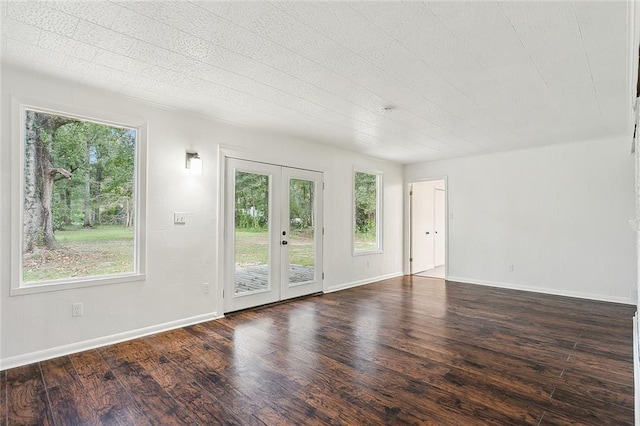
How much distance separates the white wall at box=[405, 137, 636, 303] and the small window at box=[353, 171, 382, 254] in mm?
1422

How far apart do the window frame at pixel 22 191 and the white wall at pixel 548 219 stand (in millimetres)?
5556

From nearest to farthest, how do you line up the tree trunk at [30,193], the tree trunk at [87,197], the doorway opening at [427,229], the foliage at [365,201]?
1. the tree trunk at [30,193]
2. the tree trunk at [87,197]
3. the foliage at [365,201]
4. the doorway opening at [427,229]

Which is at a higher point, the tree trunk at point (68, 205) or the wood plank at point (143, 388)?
the tree trunk at point (68, 205)

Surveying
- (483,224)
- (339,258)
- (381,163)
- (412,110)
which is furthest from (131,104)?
(483,224)

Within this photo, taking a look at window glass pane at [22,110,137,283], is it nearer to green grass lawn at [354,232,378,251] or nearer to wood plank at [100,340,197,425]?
wood plank at [100,340,197,425]

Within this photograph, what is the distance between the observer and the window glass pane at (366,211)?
20.6 ft

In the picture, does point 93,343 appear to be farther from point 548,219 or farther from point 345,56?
point 548,219

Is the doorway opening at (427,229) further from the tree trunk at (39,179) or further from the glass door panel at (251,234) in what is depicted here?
the tree trunk at (39,179)

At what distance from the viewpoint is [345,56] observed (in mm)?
2520

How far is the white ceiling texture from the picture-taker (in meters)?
2.00

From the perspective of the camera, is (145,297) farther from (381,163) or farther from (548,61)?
(381,163)

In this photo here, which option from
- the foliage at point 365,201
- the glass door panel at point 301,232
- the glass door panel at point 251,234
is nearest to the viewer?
the glass door panel at point 251,234

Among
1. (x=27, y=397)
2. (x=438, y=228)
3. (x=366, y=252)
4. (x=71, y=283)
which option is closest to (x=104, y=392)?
(x=27, y=397)

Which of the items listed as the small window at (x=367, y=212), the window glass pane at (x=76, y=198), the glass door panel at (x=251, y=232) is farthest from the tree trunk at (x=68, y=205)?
the small window at (x=367, y=212)
